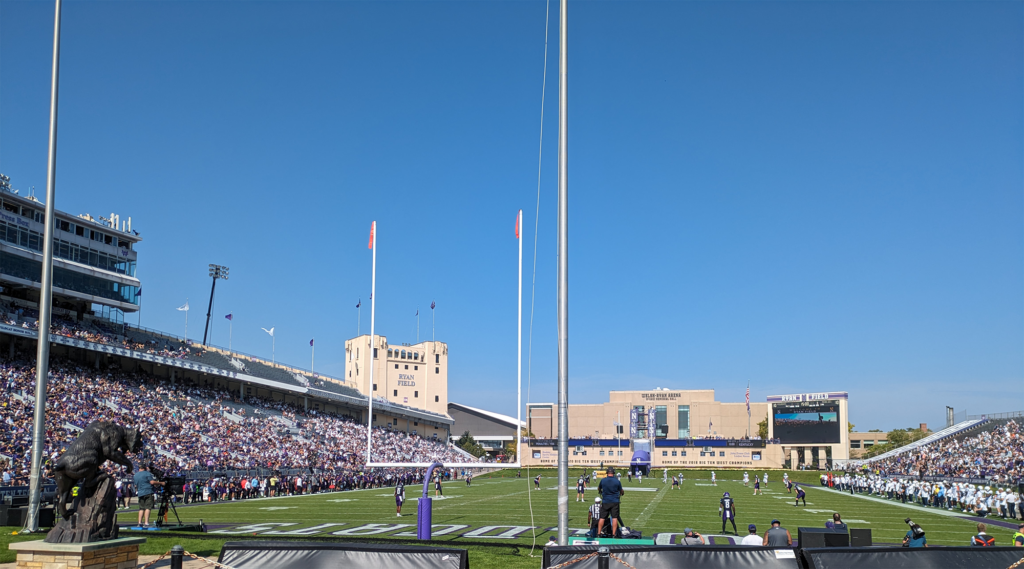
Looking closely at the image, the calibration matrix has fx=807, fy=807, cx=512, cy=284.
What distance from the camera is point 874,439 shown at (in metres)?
139

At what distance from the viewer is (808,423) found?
266 feet

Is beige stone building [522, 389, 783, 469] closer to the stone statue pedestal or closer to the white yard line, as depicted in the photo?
the white yard line

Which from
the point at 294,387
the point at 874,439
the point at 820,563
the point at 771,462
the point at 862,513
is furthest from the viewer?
the point at 874,439

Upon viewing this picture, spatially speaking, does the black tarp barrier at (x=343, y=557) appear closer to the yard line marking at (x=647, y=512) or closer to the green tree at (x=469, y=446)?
the yard line marking at (x=647, y=512)

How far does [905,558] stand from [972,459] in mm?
53162

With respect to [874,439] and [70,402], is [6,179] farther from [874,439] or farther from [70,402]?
[874,439]

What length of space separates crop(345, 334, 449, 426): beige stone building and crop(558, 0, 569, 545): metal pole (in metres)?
55.4

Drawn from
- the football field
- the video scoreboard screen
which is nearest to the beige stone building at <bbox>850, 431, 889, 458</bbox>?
the video scoreboard screen

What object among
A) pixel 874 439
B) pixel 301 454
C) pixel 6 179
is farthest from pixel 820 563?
pixel 874 439

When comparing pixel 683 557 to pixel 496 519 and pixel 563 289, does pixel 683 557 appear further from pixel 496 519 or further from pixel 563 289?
pixel 496 519

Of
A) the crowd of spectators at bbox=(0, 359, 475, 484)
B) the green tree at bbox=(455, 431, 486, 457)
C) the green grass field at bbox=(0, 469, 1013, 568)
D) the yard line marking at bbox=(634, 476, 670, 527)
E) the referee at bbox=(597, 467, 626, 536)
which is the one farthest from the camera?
the green tree at bbox=(455, 431, 486, 457)

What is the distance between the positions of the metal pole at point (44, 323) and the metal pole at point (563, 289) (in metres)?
10.6

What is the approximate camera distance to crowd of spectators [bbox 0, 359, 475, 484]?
107ft

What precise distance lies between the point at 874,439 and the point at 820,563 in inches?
5775
